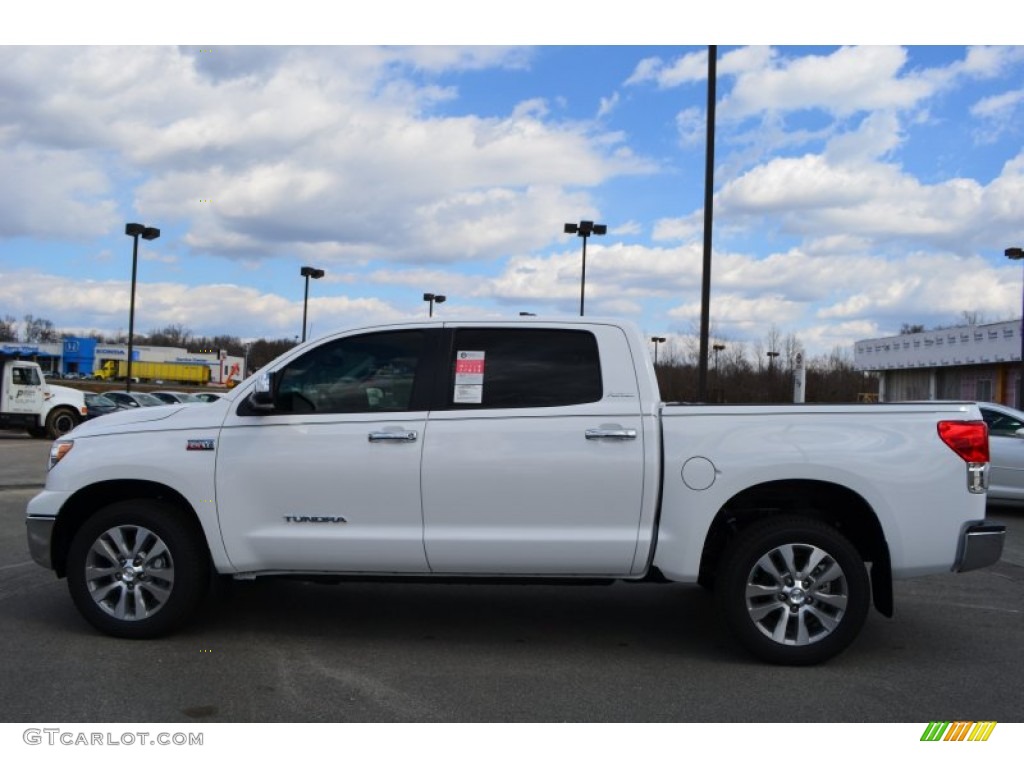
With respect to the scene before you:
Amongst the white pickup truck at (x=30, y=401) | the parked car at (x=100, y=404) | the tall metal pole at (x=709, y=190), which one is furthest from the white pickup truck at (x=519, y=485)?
the parked car at (x=100, y=404)

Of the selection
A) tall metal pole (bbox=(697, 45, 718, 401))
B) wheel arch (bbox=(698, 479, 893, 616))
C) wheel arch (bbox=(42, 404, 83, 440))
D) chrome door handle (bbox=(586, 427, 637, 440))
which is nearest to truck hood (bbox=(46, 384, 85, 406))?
wheel arch (bbox=(42, 404, 83, 440))

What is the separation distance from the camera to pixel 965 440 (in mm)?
5438

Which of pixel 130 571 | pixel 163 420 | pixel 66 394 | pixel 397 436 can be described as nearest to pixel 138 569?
pixel 130 571

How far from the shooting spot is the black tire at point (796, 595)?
5395mm

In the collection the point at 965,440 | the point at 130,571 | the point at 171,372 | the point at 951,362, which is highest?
the point at 951,362

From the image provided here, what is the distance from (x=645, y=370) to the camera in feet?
18.7

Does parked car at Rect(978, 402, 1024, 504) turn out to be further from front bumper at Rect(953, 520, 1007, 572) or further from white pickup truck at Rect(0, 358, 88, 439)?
white pickup truck at Rect(0, 358, 88, 439)

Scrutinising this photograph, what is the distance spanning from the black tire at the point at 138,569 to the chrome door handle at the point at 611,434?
8.01 feet

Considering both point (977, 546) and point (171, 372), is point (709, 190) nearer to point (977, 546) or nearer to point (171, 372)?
point (977, 546)

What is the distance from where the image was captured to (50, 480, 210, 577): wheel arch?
585 centimetres

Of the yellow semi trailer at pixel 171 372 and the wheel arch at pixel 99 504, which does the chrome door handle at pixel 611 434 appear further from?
the yellow semi trailer at pixel 171 372

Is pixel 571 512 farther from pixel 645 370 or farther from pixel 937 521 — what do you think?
pixel 937 521

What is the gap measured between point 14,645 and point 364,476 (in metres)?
2.30

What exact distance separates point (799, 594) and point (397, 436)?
2450mm
